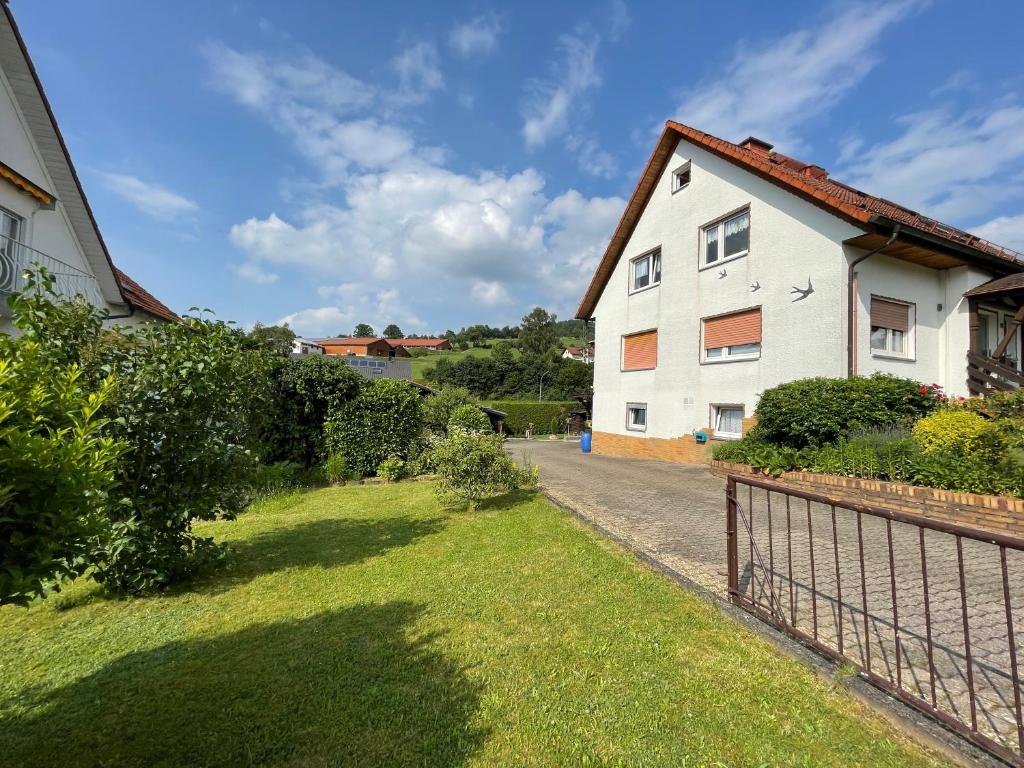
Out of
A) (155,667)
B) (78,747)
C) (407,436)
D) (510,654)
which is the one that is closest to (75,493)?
(78,747)

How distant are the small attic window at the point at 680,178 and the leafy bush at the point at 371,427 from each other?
36.5 ft

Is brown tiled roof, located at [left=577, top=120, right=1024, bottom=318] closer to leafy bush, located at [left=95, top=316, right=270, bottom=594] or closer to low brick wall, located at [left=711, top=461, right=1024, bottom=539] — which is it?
low brick wall, located at [left=711, top=461, right=1024, bottom=539]

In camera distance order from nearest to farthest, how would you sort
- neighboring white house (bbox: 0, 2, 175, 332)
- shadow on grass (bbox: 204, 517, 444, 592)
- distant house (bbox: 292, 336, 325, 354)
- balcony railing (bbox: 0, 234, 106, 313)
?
shadow on grass (bbox: 204, 517, 444, 592), balcony railing (bbox: 0, 234, 106, 313), neighboring white house (bbox: 0, 2, 175, 332), distant house (bbox: 292, 336, 325, 354)

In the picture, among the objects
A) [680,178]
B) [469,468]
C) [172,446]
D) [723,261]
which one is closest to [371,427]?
[469,468]

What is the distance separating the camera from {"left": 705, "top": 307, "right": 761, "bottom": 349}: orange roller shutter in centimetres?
1181

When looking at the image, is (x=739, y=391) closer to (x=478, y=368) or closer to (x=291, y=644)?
(x=291, y=644)

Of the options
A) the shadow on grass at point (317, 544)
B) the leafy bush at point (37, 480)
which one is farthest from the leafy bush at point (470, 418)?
the leafy bush at point (37, 480)

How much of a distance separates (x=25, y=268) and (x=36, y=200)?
9.33 feet

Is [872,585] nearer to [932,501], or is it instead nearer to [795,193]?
[932,501]

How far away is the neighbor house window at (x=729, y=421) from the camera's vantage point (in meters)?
12.4

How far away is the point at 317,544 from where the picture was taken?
19.0 feet

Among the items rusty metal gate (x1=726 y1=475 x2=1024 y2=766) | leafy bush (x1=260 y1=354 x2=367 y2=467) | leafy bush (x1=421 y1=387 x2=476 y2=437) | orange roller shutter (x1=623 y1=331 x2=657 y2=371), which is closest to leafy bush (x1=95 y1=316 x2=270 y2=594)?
rusty metal gate (x1=726 y1=475 x2=1024 y2=766)

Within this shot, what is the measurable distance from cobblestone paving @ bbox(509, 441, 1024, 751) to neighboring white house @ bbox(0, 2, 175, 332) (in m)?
10.2

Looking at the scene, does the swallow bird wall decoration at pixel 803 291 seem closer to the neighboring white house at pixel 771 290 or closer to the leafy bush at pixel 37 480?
the neighboring white house at pixel 771 290
